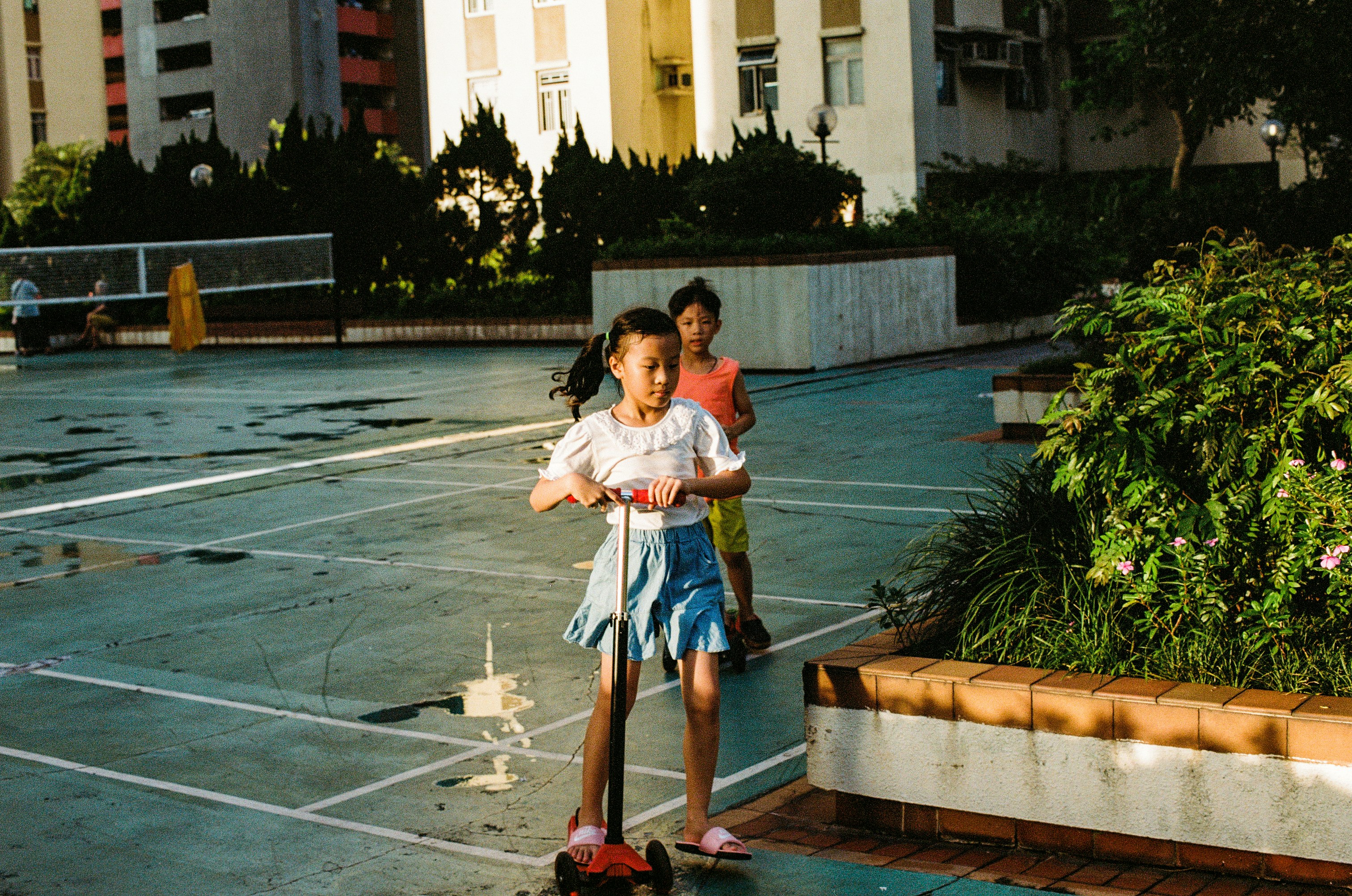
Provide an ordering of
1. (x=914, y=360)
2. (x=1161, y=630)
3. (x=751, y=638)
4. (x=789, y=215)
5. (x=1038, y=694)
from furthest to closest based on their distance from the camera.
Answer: (x=789, y=215), (x=914, y=360), (x=751, y=638), (x=1161, y=630), (x=1038, y=694)

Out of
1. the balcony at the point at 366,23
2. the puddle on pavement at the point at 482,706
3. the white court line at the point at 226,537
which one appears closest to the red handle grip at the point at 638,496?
the puddle on pavement at the point at 482,706

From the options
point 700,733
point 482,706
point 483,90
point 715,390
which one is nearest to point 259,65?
point 483,90

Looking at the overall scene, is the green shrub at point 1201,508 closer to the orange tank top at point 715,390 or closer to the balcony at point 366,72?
the orange tank top at point 715,390

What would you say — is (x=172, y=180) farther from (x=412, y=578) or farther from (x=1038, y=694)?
(x=1038, y=694)

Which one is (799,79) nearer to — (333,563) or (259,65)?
(333,563)

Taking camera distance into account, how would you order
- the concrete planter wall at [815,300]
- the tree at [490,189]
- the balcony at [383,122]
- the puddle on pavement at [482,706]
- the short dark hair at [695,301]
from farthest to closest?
the balcony at [383,122], the tree at [490,189], the concrete planter wall at [815,300], the short dark hair at [695,301], the puddle on pavement at [482,706]

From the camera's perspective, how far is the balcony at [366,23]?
8912 centimetres

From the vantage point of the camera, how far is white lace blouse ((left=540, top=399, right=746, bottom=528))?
4.73m

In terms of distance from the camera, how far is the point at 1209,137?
4409cm

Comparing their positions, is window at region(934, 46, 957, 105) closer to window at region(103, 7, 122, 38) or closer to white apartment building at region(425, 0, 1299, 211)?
white apartment building at region(425, 0, 1299, 211)

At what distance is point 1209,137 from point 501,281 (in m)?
21.8

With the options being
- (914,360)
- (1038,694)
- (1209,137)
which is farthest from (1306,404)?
(1209,137)

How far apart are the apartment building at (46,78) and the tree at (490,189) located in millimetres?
62101

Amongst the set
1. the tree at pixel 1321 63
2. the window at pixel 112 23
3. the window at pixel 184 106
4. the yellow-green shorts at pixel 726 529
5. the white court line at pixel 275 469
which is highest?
the window at pixel 112 23
